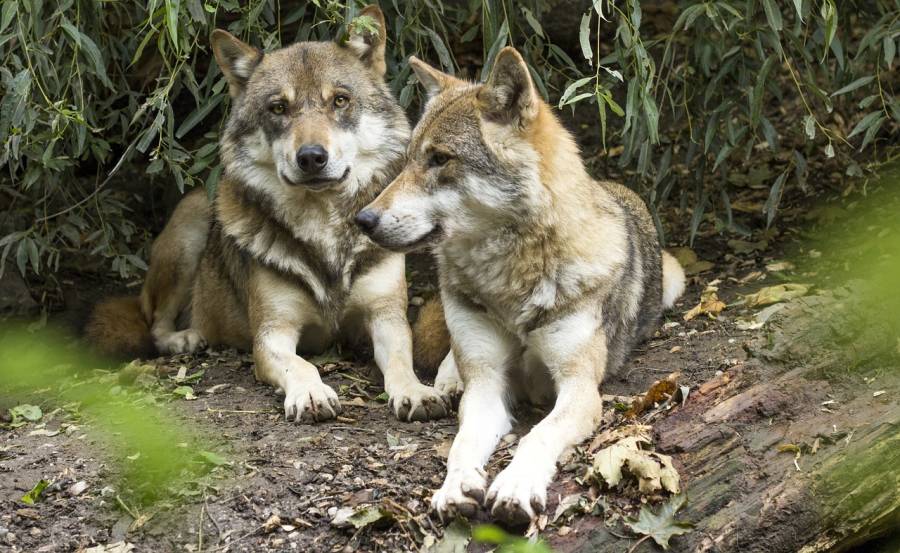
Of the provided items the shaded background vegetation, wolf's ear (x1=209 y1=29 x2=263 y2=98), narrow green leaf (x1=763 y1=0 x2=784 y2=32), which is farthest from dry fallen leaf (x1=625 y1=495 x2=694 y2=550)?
wolf's ear (x1=209 y1=29 x2=263 y2=98)

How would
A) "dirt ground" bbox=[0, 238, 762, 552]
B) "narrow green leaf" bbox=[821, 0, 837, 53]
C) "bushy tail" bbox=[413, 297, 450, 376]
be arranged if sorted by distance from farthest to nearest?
1. "bushy tail" bbox=[413, 297, 450, 376]
2. "narrow green leaf" bbox=[821, 0, 837, 53]
3. "dirt ground" bbox=[0, 238, 762, 552]

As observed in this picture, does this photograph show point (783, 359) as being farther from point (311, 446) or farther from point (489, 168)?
point (311, 446)

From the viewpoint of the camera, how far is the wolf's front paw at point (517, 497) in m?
3.63

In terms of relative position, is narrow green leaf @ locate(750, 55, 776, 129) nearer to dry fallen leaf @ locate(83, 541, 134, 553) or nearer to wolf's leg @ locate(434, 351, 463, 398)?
wolf's leg @ locate(434, 351, 463, 398)

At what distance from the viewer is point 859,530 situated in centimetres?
372

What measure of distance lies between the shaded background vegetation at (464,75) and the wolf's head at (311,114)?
0.21 m

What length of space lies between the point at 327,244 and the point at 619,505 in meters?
2.54

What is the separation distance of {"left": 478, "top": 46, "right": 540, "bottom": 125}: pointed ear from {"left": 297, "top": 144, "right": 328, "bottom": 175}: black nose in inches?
45.2

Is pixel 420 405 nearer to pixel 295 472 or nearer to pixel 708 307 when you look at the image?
pixel 295 472

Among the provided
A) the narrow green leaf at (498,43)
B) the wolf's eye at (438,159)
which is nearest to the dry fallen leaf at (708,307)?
the narrow green leaf at (498,43)

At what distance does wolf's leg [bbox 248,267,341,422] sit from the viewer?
5.15 m

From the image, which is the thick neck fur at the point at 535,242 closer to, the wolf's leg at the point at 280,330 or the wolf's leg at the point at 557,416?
the wolf's leg at the point at 557,416

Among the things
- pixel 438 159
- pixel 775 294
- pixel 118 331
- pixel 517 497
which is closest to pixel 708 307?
pixel 775 294

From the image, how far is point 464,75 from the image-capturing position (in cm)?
749
